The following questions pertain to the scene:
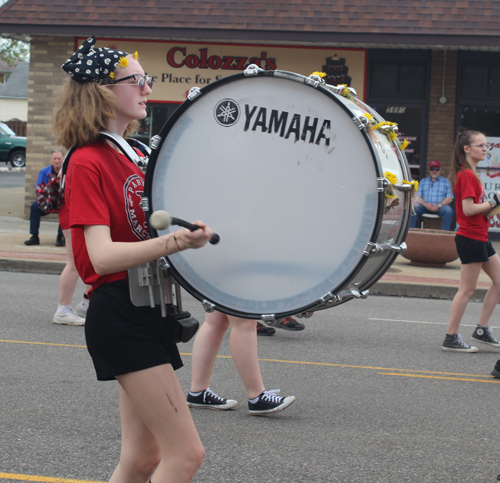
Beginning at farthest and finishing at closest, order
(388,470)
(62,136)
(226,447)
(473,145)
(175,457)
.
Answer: (473,145) → (226,447) → (388,470) → (62,136) → (175,457)

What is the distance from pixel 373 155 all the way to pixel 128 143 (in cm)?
92

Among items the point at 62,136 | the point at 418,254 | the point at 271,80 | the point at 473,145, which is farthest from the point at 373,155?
the point at 418,254

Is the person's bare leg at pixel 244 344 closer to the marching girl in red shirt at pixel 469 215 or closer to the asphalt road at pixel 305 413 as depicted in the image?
the asphalt road at pixel 305 413

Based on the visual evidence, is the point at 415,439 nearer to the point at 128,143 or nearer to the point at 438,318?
the point at 128,143

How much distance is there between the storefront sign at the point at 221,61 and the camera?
14.8 metres

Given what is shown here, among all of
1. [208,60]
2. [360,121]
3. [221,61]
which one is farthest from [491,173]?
[360,121]

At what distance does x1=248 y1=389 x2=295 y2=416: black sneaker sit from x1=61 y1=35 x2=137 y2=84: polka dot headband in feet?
8.49

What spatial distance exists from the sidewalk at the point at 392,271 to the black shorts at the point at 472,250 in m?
3.81

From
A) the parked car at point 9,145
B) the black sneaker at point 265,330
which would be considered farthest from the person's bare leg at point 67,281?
the parked car at point 9,145

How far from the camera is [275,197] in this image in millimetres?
2586

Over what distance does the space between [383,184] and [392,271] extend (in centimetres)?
915

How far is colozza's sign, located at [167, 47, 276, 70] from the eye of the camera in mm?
14945

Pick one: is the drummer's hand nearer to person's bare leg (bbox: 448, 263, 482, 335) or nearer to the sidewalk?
person's bare leg (bbox: 448, 263, 482, 335)

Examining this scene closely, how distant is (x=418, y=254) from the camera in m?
12.0
